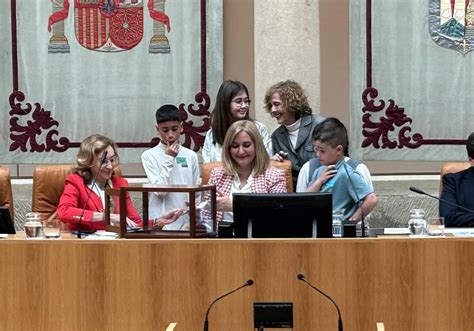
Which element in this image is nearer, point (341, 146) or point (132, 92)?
point (341, 146)

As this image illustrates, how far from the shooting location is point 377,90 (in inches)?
317

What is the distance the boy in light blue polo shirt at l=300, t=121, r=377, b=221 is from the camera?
5977mm

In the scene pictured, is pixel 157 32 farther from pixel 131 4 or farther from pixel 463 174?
pixel 463 174

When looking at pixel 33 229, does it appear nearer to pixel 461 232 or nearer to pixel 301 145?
pixel 461 232

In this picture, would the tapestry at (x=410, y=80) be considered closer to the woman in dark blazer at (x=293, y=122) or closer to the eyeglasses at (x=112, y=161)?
the woman in dark blazer at (x=293, y=122)

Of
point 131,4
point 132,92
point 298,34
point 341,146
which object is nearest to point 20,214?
point 132,92

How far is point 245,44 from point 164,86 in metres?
0.68

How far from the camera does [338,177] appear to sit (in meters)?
6.00

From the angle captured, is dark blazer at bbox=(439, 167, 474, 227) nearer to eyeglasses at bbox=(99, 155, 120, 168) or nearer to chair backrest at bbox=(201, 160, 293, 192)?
chair backrest at bbox=(201, 160, 293, 192)

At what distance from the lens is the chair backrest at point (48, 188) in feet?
22.1

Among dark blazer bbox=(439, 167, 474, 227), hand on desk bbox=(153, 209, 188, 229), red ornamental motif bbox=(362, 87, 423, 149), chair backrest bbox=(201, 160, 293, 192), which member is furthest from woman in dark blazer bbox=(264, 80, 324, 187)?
hand on desk bbox=(153, 209, 188, 229)

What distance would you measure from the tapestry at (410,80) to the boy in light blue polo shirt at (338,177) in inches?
79.9

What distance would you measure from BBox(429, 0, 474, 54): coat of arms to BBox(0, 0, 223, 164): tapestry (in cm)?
157

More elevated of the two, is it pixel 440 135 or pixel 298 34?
pixel 298 34
